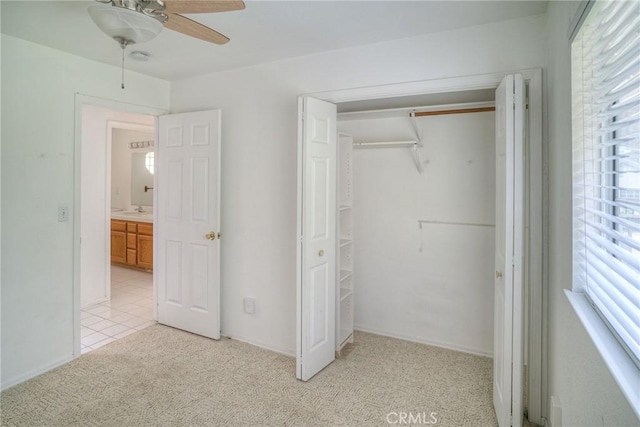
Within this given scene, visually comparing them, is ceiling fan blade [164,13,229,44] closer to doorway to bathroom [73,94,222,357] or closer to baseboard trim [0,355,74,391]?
doorway to bathroom [73,94,222,357]

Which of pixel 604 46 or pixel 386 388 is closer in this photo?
pixel 604 46

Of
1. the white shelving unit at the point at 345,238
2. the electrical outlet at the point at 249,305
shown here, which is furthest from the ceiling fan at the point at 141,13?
the electrical outlet at the point at 249,305

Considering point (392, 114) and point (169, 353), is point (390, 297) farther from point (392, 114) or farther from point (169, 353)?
point (169, 353)

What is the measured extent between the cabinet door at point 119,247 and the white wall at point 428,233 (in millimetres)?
3888

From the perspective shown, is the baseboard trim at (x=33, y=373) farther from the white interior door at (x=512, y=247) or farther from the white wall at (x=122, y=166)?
the white wall at (x=122, y=166)

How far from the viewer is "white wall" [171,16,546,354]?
2461 mm

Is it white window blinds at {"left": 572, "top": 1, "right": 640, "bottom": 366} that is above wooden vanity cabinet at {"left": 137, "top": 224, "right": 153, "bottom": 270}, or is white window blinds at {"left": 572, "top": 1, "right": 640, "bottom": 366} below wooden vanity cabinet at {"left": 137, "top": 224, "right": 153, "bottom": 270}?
above

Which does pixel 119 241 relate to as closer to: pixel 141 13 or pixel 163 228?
pixel 163 228

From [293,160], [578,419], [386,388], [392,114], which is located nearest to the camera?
[578,419]

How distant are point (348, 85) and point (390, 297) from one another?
188 cm

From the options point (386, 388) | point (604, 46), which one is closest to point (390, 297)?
point (386, 388)

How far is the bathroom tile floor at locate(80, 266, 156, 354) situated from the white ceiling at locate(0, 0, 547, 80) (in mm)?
2385

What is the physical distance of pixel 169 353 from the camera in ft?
9.45

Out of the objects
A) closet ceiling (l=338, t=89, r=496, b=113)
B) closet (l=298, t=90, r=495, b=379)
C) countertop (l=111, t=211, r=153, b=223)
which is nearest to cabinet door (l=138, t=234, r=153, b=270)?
countertop (l=111, t=211, r=153, b=223)
